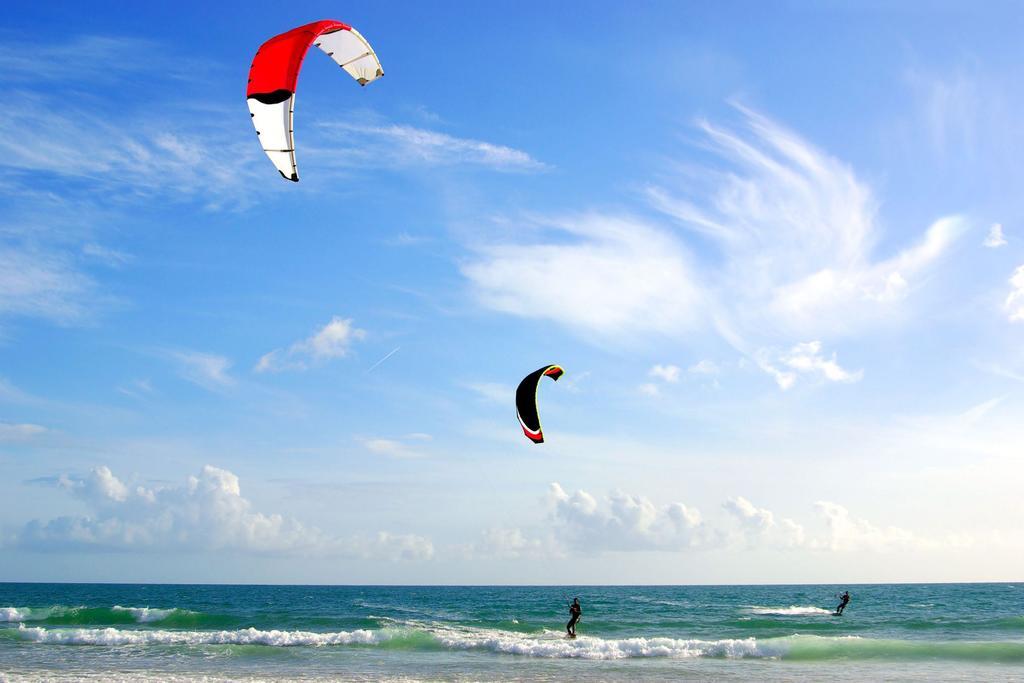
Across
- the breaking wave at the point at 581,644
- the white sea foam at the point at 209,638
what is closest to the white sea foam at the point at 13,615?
the breaking wave at the point at 581,644

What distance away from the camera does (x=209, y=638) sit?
22.9 m

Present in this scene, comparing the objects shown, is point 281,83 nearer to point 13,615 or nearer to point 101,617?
point 101,617

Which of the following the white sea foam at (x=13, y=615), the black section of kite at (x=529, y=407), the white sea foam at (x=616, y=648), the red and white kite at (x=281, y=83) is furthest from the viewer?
the white sea foam at (x=13, y=615)

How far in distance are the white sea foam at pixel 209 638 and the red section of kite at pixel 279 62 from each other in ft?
59.3

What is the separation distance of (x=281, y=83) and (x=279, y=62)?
0.96 feet

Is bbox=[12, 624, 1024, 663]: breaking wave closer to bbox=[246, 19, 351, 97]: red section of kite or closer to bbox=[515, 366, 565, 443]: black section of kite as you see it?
bbox=[515, 366, 565, 443]: black section of kite

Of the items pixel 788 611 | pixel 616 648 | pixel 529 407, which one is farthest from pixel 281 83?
pixel 788 611

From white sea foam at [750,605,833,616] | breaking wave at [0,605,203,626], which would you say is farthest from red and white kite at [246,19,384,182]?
white sea foam at [750,605,833,616]

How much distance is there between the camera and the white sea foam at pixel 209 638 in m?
22.1

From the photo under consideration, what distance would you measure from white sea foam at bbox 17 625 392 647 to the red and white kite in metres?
18.0

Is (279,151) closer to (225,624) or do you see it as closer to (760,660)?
(760,660)

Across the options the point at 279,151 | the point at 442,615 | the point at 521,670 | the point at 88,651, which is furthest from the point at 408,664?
the point at 442,615

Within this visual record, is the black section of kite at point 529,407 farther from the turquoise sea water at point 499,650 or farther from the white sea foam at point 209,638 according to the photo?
the white sea foam at point 209,638

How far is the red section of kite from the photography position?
7727 mm
